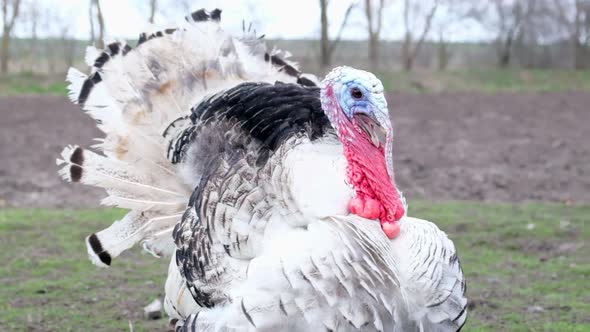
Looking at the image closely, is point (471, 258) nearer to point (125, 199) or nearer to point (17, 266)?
point (125, 199)

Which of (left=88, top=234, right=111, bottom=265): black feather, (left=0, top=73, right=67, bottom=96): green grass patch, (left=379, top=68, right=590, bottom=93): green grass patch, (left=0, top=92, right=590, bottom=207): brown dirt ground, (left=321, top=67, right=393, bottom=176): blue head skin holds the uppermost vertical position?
(left=321, top=67, right=393, bottom=176): blue head skin

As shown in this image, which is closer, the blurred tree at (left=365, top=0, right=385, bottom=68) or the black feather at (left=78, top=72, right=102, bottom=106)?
the black feather at (left=78, top=72, right=102, bottom=106)

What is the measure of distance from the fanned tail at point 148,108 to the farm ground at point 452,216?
856mm

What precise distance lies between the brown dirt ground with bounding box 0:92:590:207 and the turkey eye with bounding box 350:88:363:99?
6832mm

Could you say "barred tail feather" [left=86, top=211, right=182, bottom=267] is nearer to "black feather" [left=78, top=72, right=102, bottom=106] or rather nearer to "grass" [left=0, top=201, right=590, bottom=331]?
"grass" [left=0, top=201, right=590, bottom=331]

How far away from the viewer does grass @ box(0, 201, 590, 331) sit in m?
5.84

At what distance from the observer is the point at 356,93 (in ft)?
12.7

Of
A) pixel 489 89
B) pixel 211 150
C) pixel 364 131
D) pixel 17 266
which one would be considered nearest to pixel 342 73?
pixel 364 131

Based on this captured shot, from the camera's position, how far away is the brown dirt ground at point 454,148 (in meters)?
10.8

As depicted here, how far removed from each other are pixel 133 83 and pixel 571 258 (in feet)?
13.7

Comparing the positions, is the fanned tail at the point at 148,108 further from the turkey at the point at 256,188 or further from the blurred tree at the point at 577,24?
the blurred tree at the point at 577,24

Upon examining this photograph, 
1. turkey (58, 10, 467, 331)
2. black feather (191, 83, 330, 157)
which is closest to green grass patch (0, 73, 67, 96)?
turkey (58, 10, 467, 331)

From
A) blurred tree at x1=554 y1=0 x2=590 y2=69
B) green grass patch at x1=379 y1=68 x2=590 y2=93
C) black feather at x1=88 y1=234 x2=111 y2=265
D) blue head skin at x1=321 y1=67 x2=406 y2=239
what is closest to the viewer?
blue head skin at x1=321 y1=67 x2=406 y2=239

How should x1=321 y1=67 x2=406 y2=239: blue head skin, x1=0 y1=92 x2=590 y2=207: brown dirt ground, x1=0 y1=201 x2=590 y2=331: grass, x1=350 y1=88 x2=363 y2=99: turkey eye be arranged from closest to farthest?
x1=321 y1=67 x2=406 y2=239: blue head skin
x1=350 y1=88 x2=363 y2=99: turkey eye
x1=0 y1=201 x2=590 y2=331: grass
x1=0 y1=92 x2=590 y2=207: brown dirt ground
